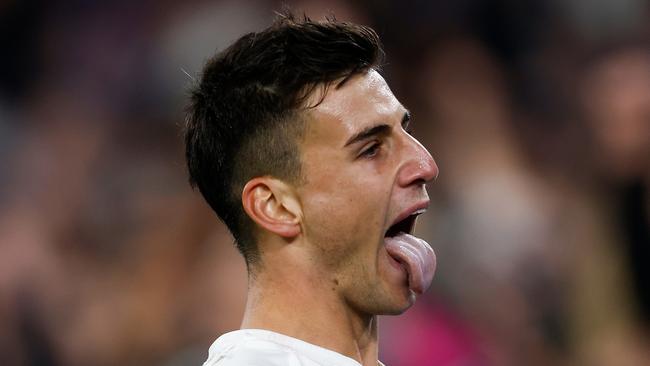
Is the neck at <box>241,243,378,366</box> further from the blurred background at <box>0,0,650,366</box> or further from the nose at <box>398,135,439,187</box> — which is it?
the blurred background at <box>0,0,650,366</box>

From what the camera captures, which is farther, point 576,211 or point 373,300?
point 576,211

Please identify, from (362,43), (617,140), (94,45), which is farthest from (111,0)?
(362,43)

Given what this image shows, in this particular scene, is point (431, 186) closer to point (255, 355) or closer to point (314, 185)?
point (314, 185)

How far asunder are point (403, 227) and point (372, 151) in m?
0.23

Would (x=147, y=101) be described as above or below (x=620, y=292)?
above

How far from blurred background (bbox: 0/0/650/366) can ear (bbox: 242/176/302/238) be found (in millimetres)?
2093

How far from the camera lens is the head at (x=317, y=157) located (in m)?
2.61

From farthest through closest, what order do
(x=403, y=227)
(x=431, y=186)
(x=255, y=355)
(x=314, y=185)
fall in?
(x=431, y=186) < (x=403, y=227) < (x=314, y=185) < (x=255, y=355)

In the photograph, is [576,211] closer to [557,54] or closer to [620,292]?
[620,292]

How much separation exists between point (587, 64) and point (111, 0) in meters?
2.52

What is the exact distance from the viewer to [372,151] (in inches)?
104

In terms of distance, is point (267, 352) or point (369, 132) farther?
point (369, 132)

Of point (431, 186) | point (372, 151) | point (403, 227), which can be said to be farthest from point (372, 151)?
point (431, 186)

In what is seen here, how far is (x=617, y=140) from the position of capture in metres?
5.25
